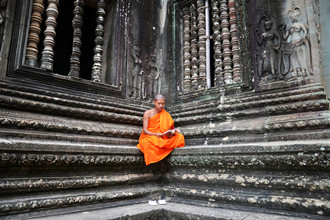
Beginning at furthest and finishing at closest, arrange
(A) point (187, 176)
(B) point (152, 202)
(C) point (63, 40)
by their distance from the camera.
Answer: (C) point (63, 40) → (A) point (187, 176) → (B) point (152, 202)

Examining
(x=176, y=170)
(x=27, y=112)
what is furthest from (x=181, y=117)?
(x=27, y=112)

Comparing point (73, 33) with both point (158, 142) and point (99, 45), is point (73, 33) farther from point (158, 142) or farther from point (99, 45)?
point (158, 142)

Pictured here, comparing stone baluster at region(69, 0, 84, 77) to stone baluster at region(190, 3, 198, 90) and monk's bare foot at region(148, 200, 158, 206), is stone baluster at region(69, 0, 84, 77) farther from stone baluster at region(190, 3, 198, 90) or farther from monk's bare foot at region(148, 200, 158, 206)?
monk's bare foot at region(148, 200, 158, 206)

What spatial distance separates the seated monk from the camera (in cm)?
370

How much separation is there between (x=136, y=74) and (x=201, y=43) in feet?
4.48

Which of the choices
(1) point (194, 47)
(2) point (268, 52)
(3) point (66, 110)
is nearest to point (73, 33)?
(3) point (66, 110)

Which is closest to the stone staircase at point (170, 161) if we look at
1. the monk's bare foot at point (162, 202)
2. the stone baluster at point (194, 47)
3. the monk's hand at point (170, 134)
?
the monk's bare foot at point (162, 202)

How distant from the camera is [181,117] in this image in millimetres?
4387

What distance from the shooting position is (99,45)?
14.1ft

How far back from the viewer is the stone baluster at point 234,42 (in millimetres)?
4035

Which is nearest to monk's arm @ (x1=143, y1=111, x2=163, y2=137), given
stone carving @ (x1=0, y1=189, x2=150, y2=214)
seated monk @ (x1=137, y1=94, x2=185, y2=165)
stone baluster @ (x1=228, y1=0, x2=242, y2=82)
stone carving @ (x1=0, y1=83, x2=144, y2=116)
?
seated monk @ (x1=137, y1=94, x2=185, y2=165)

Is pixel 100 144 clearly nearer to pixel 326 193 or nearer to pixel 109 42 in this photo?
pixel 109 42

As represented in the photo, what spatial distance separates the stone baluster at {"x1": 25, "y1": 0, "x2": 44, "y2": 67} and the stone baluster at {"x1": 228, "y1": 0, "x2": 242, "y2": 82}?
9.77 feet

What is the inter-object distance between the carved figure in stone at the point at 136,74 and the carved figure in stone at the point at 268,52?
213 cm
